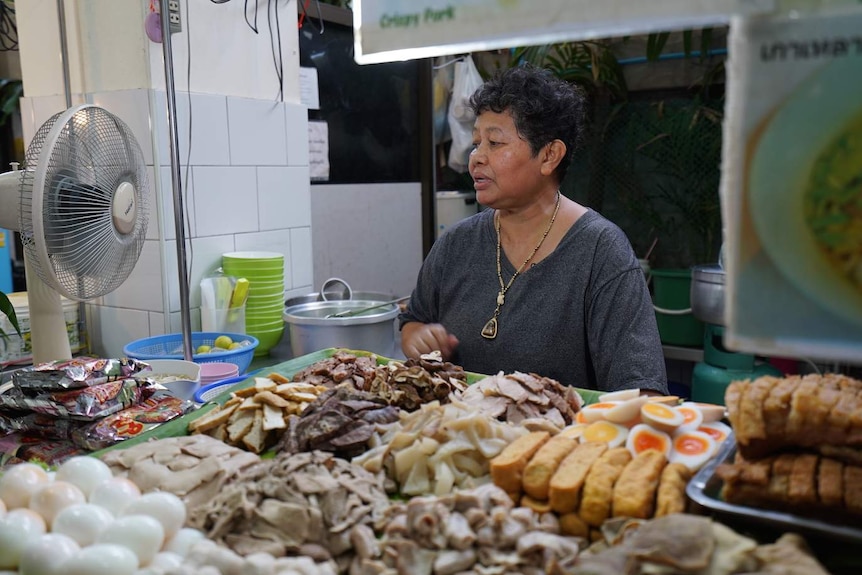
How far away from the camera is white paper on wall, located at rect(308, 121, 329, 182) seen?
425 centimetres

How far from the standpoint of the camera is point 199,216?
122 inches

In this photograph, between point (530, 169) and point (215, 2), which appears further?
point (215, 2)

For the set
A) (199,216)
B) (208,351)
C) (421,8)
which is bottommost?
(208,351)

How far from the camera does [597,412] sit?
1.58 meters

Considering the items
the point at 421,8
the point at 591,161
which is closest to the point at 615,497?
the point at 421,8

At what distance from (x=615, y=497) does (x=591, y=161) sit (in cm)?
434

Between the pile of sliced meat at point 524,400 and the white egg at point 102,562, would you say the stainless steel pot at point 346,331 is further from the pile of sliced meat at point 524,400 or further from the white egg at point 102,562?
the white egg at point 102,562

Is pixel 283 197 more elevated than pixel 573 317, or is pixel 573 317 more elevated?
pixel 283 197

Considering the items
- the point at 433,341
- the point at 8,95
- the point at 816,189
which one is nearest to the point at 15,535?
the point at 816,189

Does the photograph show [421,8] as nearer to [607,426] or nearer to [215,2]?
[607,426]

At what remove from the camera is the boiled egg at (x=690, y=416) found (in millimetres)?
1522

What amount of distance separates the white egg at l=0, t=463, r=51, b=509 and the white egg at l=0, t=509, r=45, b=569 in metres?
0.09

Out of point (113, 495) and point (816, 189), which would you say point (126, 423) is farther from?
point (816, 189)

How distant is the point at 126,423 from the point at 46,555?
74 cm
